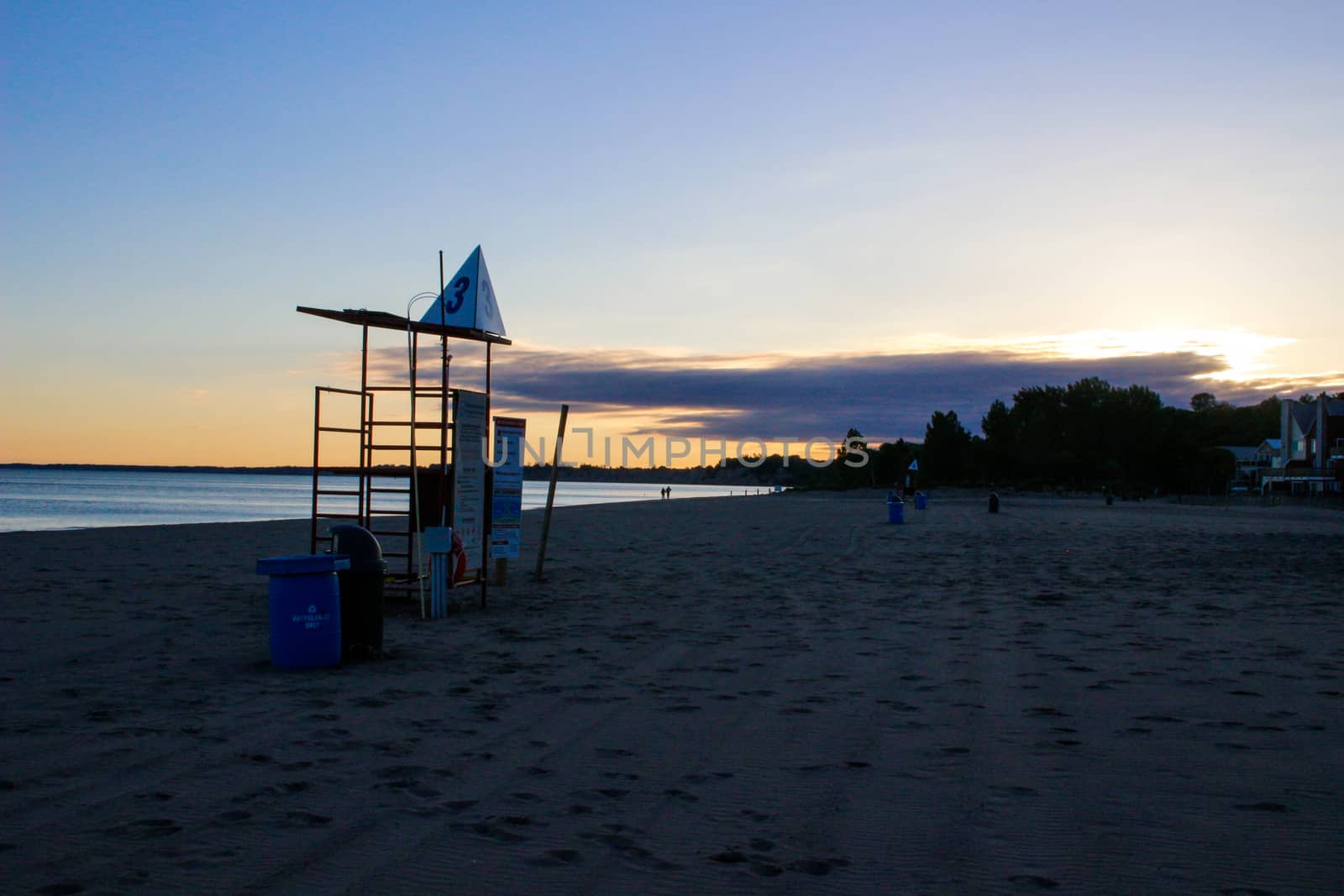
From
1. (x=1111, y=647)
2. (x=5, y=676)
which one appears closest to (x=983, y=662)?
(x=1111, y=647)

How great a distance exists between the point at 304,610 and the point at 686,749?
11.7ft

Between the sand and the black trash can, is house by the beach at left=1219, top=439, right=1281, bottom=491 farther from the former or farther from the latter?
the black trash can

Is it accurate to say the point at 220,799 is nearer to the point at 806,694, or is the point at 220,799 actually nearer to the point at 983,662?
the point at 806,694

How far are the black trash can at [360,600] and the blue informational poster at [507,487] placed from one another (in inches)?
166

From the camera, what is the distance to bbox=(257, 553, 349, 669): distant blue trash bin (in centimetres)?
767

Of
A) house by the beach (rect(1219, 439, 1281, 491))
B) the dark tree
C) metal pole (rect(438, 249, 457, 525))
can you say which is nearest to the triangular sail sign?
metal pole (rect(438, 249, 457, 525))

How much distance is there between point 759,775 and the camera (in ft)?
16.6

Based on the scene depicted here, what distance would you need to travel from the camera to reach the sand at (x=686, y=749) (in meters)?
3.85

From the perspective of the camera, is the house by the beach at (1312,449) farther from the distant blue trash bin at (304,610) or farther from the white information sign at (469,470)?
the distant blue trash bin at (304,610)

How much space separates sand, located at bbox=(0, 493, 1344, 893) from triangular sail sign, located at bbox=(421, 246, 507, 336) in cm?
319

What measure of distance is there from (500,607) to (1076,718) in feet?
22.9

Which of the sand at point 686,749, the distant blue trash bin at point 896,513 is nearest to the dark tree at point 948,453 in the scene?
the distant blue trash bin at point 896,513

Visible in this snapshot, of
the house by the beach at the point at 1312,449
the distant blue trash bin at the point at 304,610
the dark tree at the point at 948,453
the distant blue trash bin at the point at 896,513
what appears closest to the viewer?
the distant blue trash bin at the point at 304,610

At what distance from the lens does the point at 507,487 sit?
12.6 m
